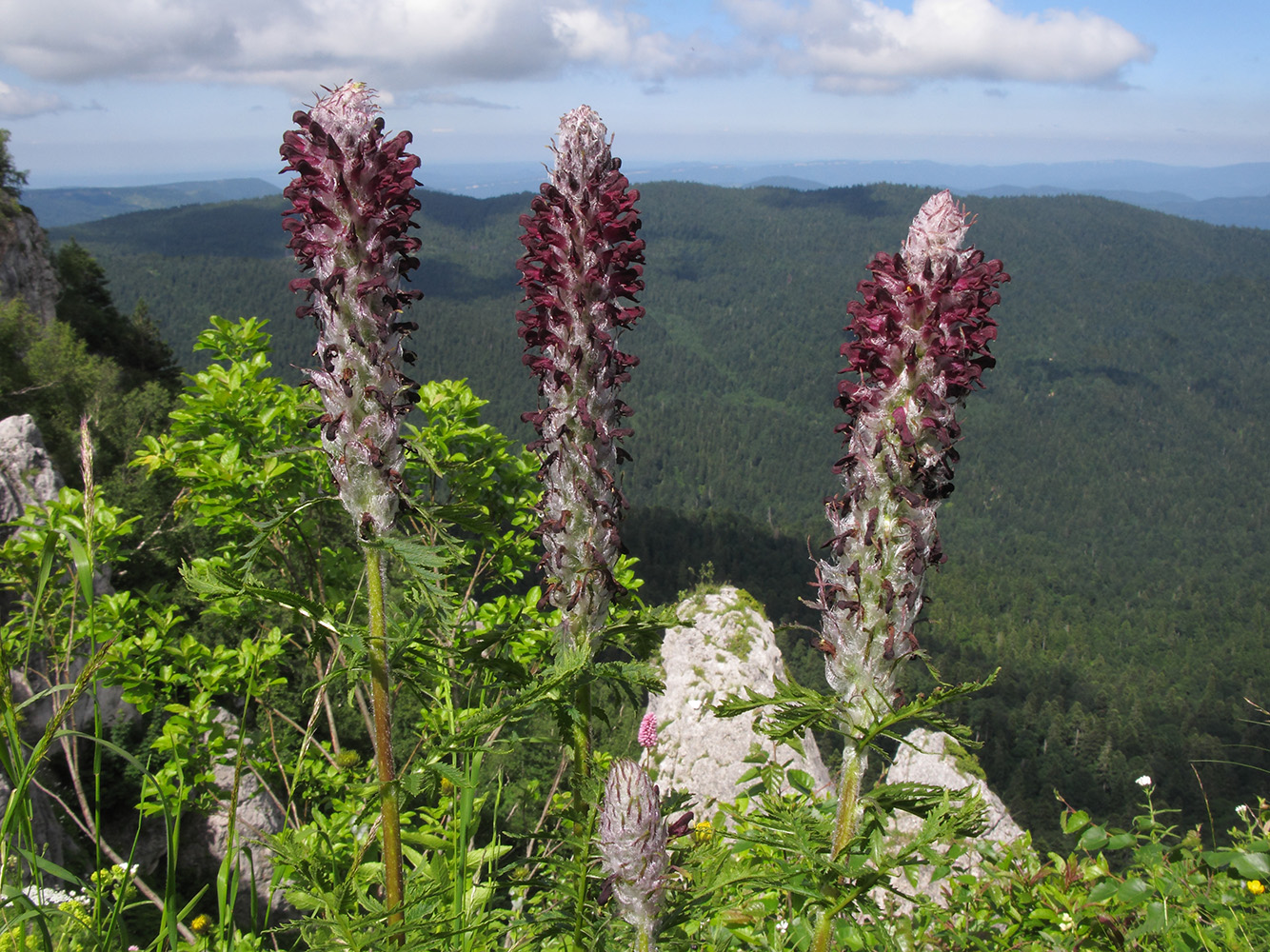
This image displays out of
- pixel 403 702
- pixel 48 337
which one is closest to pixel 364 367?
pixel 403 702

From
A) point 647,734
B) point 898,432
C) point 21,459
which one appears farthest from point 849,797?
point 21,459

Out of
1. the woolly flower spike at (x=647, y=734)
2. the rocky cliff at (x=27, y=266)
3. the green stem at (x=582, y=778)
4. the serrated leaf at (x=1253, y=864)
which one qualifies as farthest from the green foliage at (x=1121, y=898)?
the rocky cliff at (x=27, y=266)

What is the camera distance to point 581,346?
2.71 meters

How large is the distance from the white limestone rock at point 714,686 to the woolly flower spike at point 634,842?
812 centimetres

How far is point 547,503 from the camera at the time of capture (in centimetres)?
289

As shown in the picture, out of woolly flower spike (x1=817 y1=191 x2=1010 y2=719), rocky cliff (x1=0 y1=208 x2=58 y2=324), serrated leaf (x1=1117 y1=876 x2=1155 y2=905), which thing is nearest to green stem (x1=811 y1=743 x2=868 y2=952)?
woolly flower spike (x1=817 y1=191 x2=1010 y2=719)

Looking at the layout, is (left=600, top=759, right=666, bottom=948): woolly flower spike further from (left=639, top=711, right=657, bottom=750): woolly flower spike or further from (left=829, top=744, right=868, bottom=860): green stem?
(left=639, top=711, right=657, bottom=750): woolly flower spike

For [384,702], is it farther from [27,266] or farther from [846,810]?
[27,266]

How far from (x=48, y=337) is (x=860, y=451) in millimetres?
37967

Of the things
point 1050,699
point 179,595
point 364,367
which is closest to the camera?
point 364,367

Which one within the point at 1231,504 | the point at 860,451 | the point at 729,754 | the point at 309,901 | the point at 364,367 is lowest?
the point at 1231,504

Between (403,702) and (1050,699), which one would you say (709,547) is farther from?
(403,702)

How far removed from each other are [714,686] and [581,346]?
11173 mm

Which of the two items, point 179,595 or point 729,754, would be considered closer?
point 729,754
